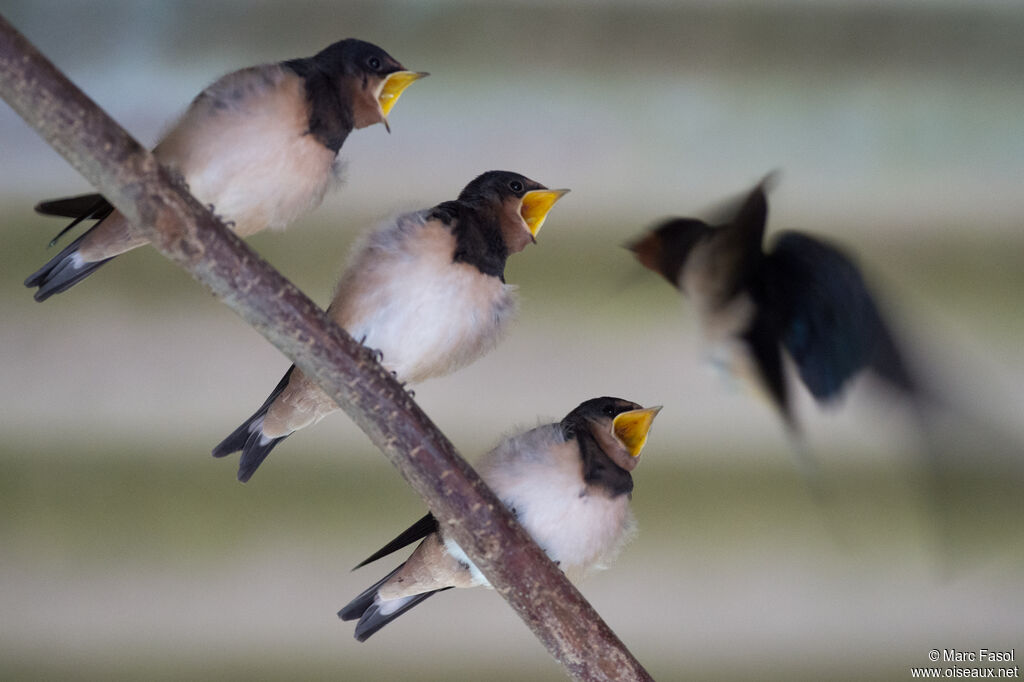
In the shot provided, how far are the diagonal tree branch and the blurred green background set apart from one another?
92 centimetres

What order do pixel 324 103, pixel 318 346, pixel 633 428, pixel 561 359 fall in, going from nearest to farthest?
pixel 318 346 < pixel 324 103 < pixel 633 428 < pixel 561 359

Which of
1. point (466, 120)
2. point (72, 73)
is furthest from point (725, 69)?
point (72, 73)

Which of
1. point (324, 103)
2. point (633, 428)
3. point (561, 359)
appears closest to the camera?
point (324, 103)

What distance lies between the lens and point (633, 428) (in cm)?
99

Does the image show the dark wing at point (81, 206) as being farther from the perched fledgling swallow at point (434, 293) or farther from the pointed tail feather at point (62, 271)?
the perched fledgling swallow at point (434, 293)

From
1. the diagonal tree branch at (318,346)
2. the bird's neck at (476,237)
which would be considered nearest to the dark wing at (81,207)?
the diagonal tree branch at (318,346)

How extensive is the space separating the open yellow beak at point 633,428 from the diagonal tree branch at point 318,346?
18cm

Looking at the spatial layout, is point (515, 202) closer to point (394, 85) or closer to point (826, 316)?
point (394, 85)

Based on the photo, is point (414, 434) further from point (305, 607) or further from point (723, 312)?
point (305, 607)

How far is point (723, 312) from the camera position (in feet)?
3.15

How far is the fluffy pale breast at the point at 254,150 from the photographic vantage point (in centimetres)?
86

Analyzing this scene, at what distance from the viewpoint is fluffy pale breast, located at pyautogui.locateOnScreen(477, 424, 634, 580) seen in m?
1.00

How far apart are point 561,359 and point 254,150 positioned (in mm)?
1009

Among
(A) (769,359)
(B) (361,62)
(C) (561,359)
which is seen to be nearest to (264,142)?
(B) (361,62)
